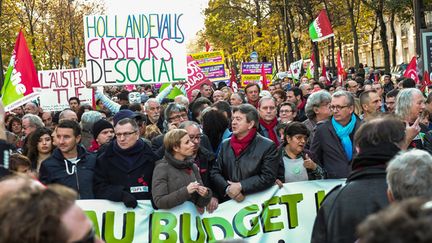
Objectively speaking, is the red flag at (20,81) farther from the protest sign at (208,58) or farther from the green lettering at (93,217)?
the protest sign at (208,58)

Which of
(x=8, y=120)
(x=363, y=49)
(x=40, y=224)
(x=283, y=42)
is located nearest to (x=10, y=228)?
(x=40, y=224)

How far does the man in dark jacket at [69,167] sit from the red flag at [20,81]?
3.58 meters

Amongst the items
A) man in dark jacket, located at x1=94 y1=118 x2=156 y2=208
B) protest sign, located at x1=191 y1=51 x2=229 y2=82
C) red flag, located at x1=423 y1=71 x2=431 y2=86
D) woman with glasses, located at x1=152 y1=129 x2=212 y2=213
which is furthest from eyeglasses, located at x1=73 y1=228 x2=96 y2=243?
protest sign, located at x1=191 y1=51 x2=229 y2=82

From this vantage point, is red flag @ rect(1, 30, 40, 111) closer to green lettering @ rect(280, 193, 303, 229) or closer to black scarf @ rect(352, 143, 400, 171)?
green lettering @ rect(280, 193, 303, 229)

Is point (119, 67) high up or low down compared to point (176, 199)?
up

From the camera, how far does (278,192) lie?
7.06m

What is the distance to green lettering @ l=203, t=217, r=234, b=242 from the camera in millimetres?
6938

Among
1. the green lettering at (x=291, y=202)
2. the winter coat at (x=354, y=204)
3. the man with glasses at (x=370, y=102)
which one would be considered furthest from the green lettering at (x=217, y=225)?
the winter coat at (x=354, y=204)

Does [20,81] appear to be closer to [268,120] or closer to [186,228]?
[268,120]

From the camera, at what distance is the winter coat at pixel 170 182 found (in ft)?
21.4

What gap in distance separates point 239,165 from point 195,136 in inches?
27.9

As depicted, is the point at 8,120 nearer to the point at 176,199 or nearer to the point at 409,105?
the point at 176,199

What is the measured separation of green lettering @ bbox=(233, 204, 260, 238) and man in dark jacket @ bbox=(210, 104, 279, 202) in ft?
0.46

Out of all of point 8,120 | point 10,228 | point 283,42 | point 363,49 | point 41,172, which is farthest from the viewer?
point 363,49
